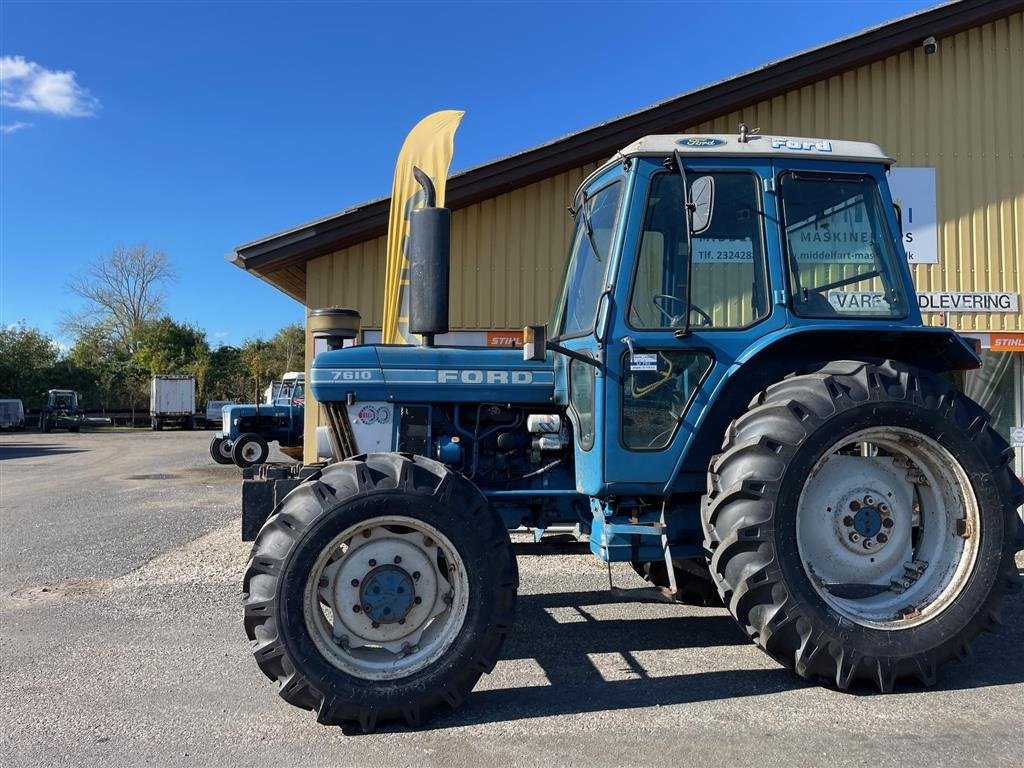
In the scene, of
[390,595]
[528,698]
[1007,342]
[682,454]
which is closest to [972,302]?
[1007,342]

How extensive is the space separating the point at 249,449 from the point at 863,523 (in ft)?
49.9

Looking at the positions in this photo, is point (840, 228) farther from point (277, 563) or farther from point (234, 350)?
point (234, 350)

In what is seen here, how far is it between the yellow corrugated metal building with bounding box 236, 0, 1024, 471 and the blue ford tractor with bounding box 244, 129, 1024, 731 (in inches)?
176

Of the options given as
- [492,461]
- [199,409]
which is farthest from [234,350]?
[492,461]

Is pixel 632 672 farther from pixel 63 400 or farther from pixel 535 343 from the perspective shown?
pixel 63 400

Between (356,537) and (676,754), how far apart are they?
5.52 feet

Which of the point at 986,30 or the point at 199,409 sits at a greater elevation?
the point at 986,30

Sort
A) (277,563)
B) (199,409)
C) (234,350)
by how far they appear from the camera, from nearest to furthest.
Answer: (277,563) < (199,409) < (234,350)

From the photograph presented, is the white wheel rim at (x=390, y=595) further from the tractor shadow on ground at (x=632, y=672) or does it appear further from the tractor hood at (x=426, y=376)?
the tractor hood at (x=426, y=376)

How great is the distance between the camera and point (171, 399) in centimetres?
3662

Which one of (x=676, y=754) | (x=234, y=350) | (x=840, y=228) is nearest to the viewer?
(x=676, y=754)

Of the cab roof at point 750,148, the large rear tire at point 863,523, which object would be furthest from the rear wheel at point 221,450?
the large rear tire at point 863,523

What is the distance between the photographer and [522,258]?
346 inches

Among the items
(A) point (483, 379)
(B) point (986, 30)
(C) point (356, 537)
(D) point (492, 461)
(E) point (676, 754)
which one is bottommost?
(E) point (676, 754)
